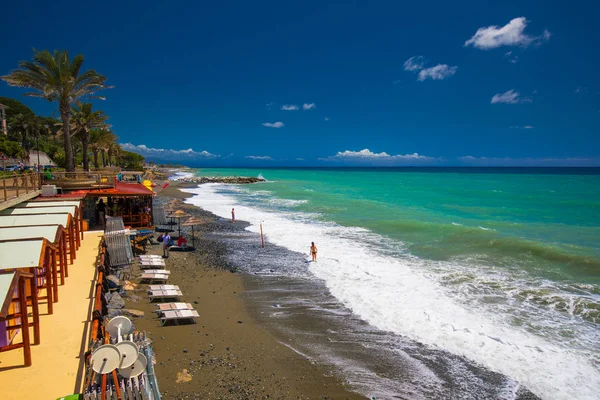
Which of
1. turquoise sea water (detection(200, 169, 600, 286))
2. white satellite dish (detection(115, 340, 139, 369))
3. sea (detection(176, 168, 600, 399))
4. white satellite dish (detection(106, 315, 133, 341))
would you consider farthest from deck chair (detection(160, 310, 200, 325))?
turquoise sea water (detection(200, 169, 600, 286))

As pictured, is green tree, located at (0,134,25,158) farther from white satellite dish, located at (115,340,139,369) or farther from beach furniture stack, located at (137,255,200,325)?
white satellite dish, located at (115,340,139,369)

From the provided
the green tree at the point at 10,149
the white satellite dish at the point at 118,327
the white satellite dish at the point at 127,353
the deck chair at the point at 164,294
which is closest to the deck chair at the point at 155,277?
the deck chair at the point at 164,294

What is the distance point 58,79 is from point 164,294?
20.0m

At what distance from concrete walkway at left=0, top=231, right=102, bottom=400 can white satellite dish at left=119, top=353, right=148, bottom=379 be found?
89 cm

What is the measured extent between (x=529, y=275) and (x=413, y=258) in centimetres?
539

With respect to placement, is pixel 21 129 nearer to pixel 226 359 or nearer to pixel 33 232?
pixel 33 232

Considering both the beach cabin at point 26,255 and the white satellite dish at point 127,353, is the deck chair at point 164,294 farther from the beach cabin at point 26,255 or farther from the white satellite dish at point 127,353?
the white satellite dish at point 127,353

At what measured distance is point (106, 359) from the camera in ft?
18.4

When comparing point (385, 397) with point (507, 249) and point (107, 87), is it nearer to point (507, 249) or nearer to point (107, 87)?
point (507, 249)

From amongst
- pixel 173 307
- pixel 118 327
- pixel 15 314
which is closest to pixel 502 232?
pixel 173 307

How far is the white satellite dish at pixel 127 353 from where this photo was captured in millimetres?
5754

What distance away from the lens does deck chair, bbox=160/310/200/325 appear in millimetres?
11171

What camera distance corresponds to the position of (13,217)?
34.4 ft

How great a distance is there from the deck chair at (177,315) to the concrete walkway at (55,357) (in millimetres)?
2371
